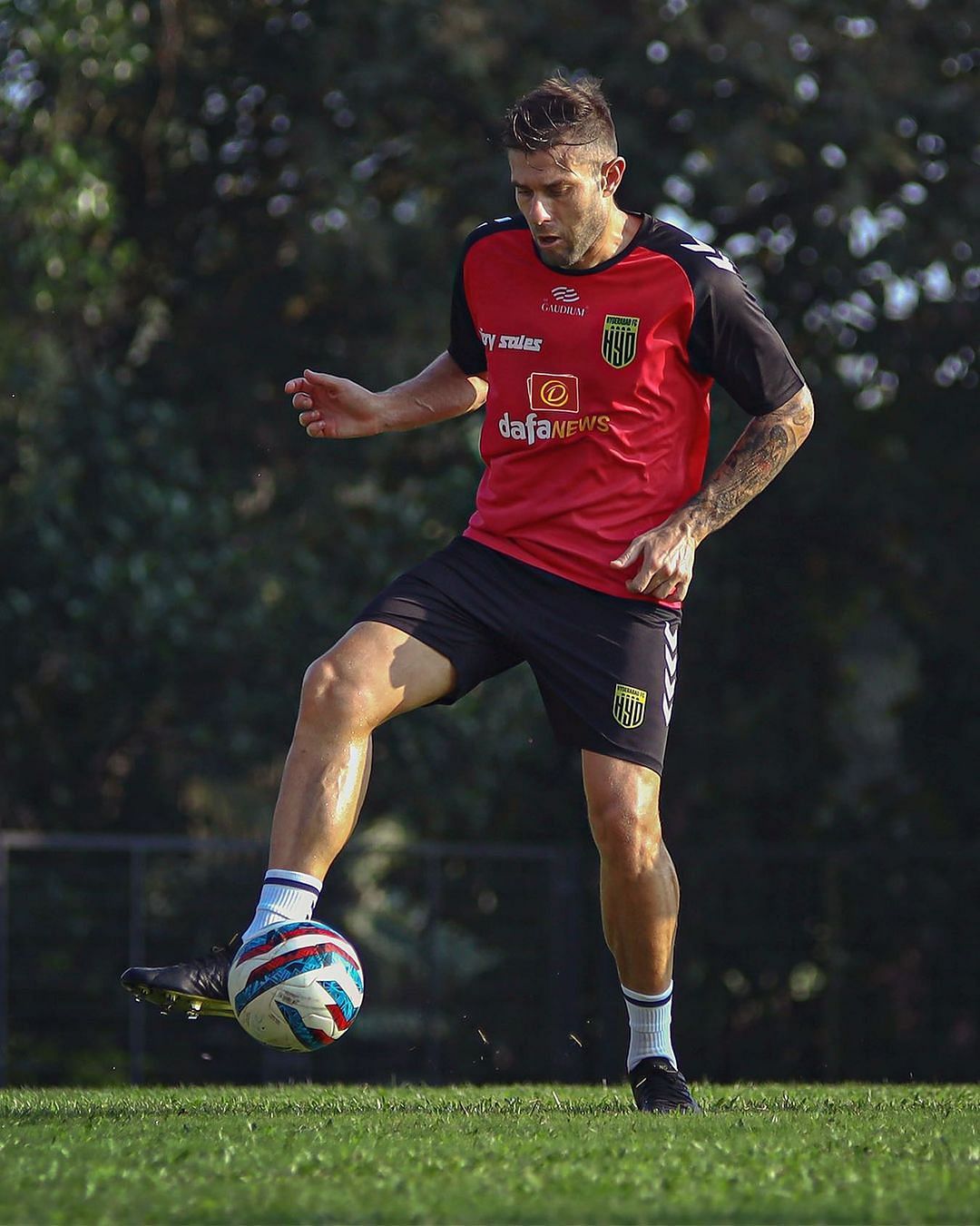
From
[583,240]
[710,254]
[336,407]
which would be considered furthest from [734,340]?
[336,407]

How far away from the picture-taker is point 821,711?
15.5 m

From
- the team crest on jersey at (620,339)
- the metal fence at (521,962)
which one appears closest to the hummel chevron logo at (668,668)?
the team crest on jersey at (620,339)

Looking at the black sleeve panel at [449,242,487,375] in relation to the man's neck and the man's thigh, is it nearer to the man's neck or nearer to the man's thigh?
the man's neck

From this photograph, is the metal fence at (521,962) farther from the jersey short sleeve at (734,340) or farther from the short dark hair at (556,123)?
the short dark hair at (556,123)

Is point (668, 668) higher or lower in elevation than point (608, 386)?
lower

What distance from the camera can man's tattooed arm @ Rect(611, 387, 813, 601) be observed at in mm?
4746

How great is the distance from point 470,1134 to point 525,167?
2.28m

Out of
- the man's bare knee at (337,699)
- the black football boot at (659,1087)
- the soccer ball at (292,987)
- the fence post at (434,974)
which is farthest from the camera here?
the fence post at (434,974)

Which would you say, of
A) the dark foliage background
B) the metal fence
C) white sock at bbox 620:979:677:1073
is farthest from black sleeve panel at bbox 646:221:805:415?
the metal fence

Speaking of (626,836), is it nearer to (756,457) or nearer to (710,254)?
(756,457)

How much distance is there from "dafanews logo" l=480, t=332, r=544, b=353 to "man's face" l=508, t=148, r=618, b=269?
0.22 meters

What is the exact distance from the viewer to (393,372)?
14484 millimetres

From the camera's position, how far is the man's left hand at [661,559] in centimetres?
473

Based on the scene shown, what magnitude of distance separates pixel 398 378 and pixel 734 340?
9688mm
